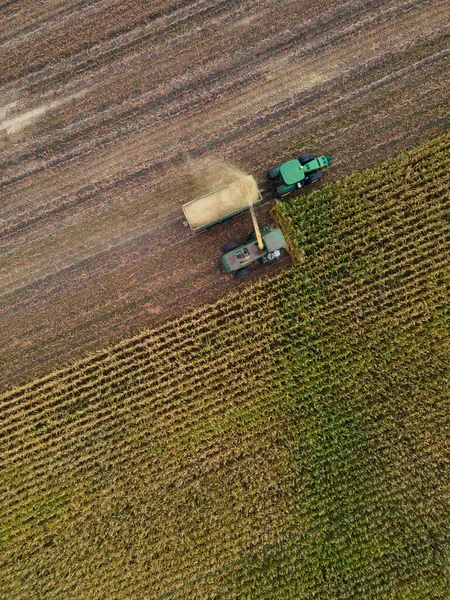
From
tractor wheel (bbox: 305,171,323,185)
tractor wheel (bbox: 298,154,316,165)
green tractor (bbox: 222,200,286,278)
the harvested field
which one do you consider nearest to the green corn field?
tractor wheel (bbox: 305,171,323,185)

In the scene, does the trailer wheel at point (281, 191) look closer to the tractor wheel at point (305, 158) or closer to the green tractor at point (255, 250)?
the tractor wheel at point (305, 158)

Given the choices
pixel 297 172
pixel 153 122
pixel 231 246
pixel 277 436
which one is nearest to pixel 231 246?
pixel 231 246

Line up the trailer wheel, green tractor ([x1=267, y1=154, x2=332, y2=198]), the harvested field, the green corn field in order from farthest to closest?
the harvested field
the trailer wheel
green tractor ([x1=267, y1=154, x2=332, y2=198])
the green corn field

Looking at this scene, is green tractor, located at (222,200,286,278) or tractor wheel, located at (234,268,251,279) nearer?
green tractor, located at (222,200,286,278)

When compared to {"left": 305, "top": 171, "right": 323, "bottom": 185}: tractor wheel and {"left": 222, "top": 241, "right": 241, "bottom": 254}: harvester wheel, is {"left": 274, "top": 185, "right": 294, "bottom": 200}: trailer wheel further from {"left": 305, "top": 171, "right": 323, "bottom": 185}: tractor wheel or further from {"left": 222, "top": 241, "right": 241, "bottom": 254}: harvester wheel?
{"left": 222, "top": 241, "right": 241, "bottom": 254}: harvester wheel

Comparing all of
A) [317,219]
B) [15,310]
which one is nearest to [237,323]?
[317,219]

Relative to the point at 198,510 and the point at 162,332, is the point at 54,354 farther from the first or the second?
the point at 198,510

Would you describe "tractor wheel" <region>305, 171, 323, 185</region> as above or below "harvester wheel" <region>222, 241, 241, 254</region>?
above
